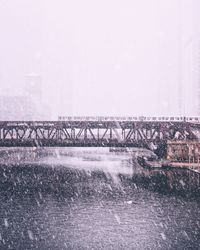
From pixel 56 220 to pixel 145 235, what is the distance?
8.91 m

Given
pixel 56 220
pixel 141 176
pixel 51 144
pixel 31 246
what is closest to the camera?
pixel 31 246

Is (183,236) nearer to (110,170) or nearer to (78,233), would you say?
(78,233)

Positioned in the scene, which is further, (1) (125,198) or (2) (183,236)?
(1) (125,198)

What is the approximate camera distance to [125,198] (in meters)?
44.6

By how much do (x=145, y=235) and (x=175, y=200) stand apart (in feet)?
46.1

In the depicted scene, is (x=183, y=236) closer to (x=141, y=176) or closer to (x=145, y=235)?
(x=145, y=235)

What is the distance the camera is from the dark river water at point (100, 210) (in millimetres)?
28750

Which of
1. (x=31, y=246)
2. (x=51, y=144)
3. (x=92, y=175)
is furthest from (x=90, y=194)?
(x=51, y=144)

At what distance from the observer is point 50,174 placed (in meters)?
65.2

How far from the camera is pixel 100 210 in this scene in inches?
1537

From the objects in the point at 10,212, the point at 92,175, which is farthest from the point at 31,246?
the point at 92,175

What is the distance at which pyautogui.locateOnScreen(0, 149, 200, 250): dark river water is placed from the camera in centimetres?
2875

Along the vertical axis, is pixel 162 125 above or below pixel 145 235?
above

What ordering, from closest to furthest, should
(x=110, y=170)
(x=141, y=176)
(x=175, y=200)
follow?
(x=175, y=200) < (x=141, y=176) < (x=110, y=170)
